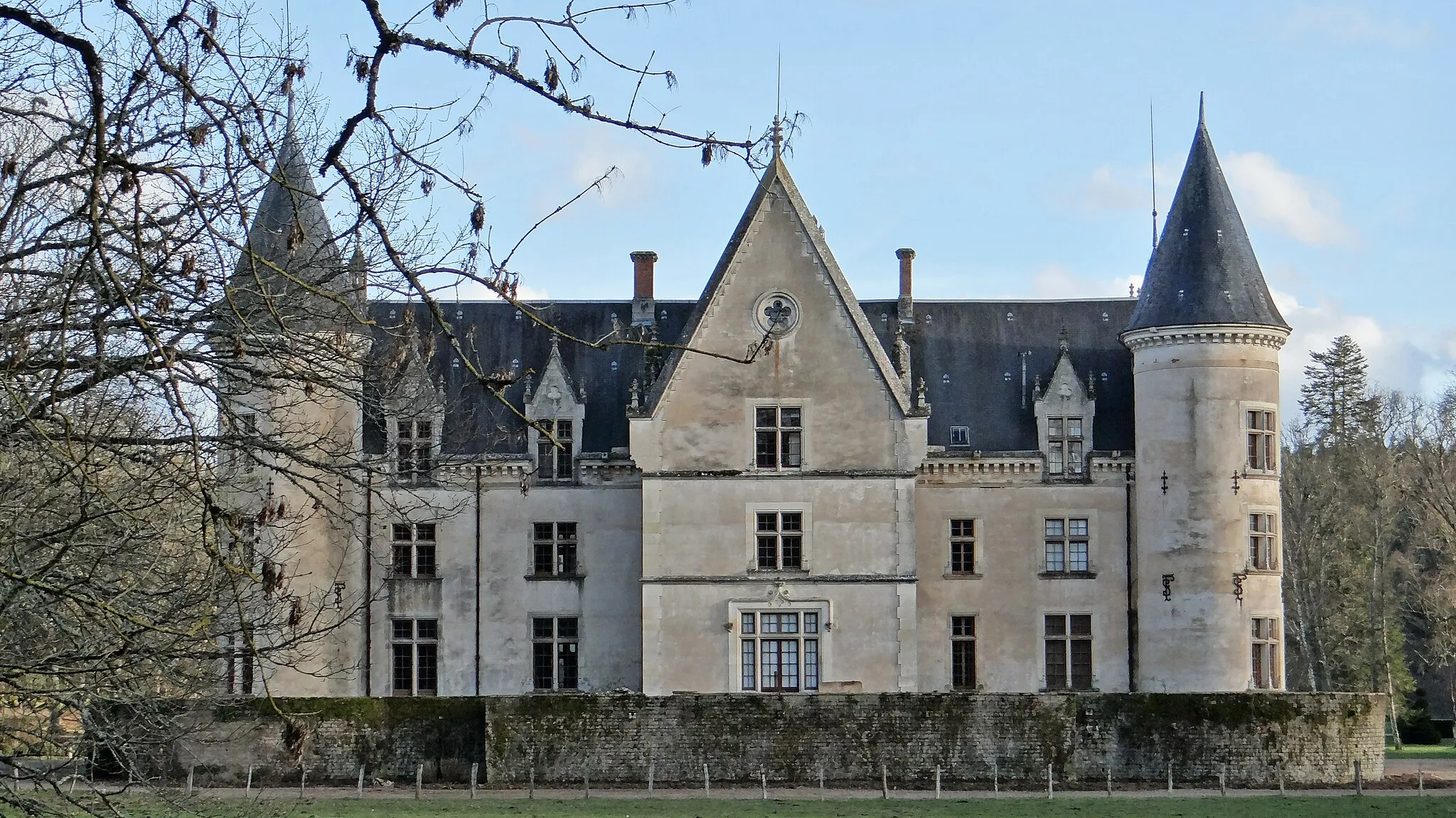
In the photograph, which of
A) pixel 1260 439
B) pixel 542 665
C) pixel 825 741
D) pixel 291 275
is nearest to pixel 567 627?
pixel 542 665

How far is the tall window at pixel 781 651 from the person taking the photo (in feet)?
110

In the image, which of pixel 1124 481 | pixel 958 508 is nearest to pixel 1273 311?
pixel 1124 481

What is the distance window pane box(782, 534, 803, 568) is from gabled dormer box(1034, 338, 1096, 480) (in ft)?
17.8

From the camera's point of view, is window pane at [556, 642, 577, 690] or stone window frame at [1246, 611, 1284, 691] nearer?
stone window frame at [1246, 611, 1284, 691]

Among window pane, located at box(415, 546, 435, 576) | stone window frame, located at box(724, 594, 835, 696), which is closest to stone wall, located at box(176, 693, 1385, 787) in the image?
stone window frame, located at box(724, 594, 835, 696)

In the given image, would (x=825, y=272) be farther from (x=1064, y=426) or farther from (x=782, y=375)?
(x=1064, y=426)

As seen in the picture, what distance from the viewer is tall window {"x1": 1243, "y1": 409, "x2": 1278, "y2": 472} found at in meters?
34.5

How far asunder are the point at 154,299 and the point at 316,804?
15.8m

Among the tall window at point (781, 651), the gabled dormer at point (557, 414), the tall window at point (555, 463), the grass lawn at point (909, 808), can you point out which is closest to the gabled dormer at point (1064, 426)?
the tall window at point (781, 651)

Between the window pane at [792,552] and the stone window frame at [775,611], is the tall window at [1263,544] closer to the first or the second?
the stone window frame at [775,611]

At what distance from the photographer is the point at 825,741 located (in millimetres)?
27750

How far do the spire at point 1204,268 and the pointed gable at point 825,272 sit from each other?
5.15 metres

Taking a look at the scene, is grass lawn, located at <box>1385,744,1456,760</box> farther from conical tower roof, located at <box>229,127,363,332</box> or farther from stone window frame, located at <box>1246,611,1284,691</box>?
conical tower roof, located at <box>229,127,363,332</box>

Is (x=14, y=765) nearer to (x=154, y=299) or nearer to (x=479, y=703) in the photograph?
(x=154, y=299)
